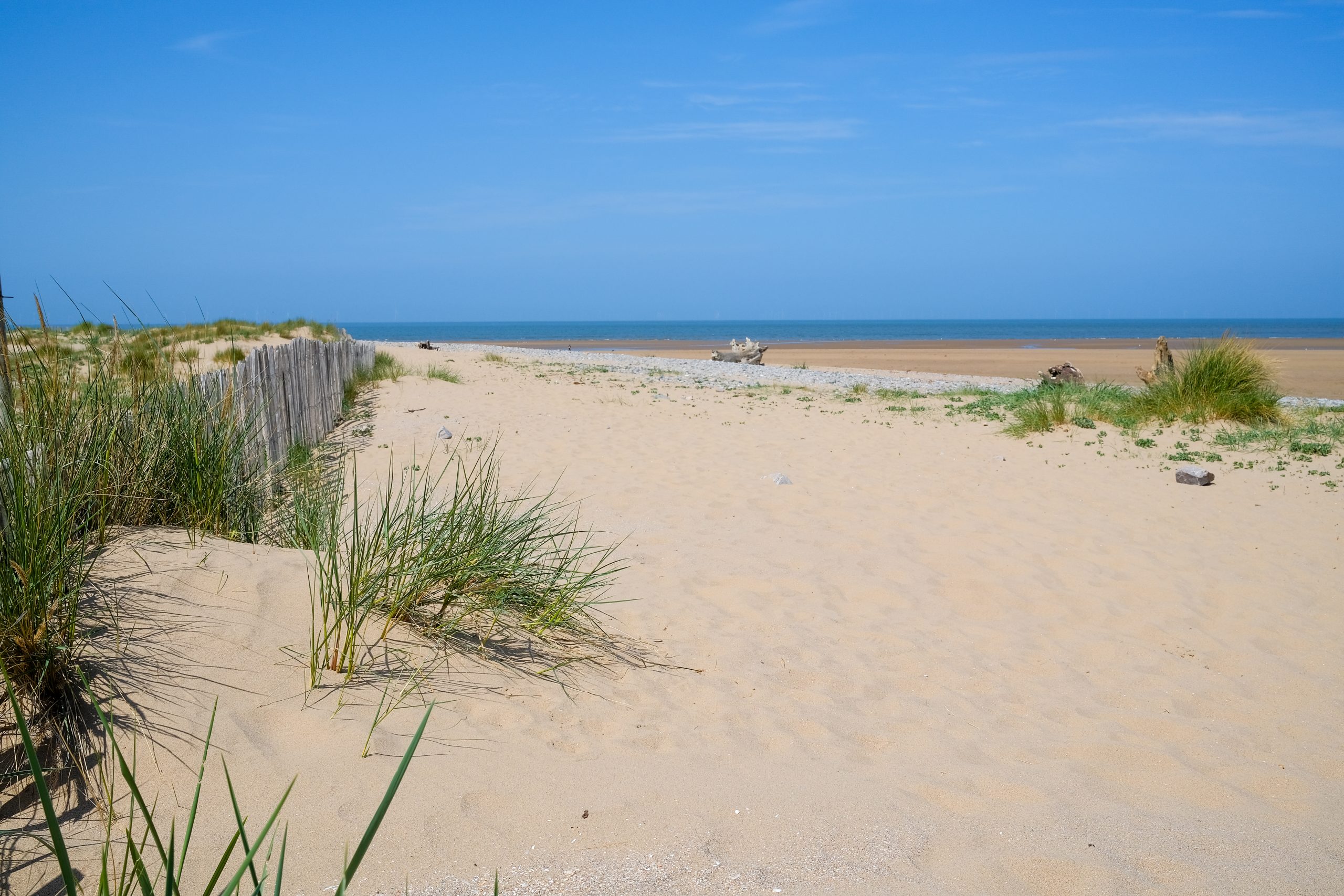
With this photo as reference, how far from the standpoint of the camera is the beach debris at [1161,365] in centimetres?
1103

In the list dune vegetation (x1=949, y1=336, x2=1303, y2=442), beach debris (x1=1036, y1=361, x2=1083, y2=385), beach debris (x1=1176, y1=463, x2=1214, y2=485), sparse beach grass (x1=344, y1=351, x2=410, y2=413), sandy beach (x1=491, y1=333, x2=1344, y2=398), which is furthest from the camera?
sandy beach (x1=491, y1=333, x2=1344, y2=398)

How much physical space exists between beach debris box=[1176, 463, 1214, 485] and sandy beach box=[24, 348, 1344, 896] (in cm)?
108

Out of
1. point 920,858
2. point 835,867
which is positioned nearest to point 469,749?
point 835,867

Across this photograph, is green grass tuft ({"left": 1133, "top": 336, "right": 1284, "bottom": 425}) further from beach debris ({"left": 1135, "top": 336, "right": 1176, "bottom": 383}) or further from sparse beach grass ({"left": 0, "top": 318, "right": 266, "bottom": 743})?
sparse beach grass ({"left": 0, "top": 318, "right": 266, "bottom": 743})

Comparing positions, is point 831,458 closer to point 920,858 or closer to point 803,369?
point 920,858

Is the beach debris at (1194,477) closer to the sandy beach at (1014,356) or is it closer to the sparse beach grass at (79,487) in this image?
the sandy beach at (1014,356)

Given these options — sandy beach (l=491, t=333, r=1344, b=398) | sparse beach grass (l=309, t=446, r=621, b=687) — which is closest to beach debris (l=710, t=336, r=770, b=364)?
sandy beach (l=491, t=333, r=1344, b=398)

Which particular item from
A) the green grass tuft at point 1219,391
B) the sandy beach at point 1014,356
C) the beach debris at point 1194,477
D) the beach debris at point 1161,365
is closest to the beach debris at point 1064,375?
the sandy beach at point 1014,356

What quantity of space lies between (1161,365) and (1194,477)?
4.60 m

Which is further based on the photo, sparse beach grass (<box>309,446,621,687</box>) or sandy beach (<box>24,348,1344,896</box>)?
sparse beach grass (<box>309,446,621,687</box>)

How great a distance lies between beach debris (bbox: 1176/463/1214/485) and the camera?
24.7ft

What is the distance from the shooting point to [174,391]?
414 centimetres

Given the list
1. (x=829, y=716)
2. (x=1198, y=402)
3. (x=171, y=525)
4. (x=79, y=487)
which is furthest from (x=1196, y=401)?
(x=79, y=487)

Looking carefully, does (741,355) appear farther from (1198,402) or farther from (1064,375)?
(1198,402)
